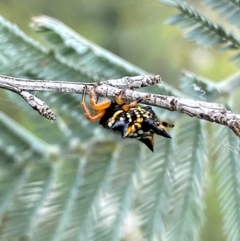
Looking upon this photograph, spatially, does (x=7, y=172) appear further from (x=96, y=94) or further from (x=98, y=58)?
(x=96, y=94)

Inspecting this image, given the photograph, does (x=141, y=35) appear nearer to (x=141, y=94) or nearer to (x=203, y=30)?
(x=203, y=30)

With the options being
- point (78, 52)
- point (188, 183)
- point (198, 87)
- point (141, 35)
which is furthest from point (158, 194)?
point (141, 35)

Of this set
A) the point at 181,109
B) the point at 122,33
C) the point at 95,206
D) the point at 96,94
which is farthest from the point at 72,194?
the point at 122,33

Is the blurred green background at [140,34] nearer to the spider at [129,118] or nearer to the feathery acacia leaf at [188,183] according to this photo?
the feathery acacia leaf at [188,183]

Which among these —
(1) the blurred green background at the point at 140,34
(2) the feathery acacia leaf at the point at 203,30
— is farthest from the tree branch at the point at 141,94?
(1) the blurred green background at the point at 140,34

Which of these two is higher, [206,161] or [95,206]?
[206,161]

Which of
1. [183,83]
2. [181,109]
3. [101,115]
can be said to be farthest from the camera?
[183,83]

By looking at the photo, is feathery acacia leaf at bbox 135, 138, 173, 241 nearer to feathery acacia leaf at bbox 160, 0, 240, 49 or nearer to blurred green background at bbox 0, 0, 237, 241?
feathery acacia leaf at bbox 160, 0, 240, 49
